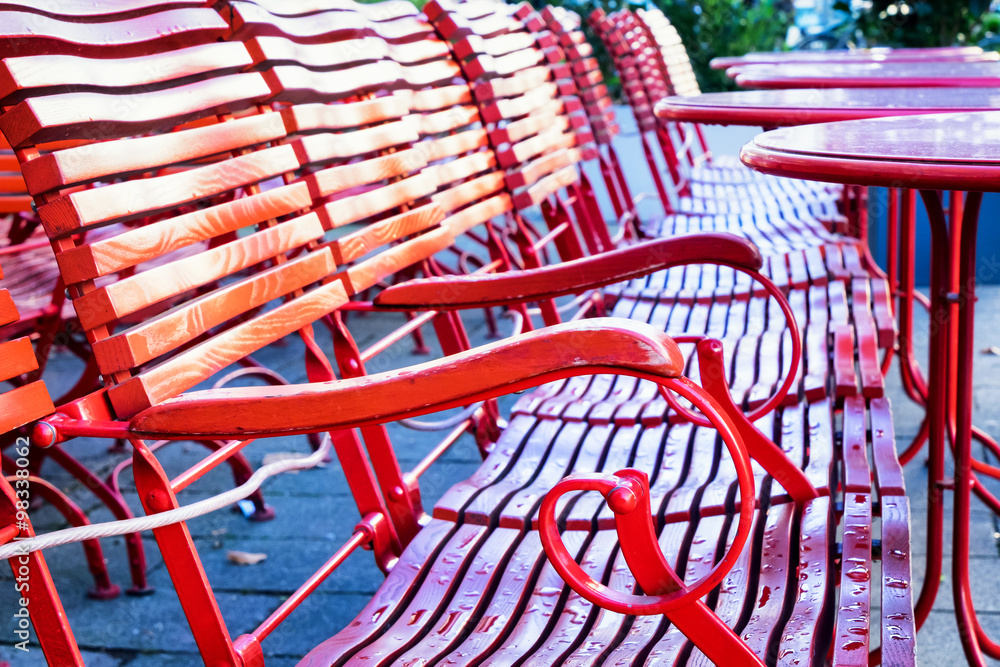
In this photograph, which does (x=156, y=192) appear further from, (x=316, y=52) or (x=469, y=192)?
(x=469, y=192)

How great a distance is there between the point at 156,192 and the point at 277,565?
1.24 m

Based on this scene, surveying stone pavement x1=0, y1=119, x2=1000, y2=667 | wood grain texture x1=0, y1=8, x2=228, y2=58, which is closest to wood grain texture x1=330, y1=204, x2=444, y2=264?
wood grain texture x1=0, y1=8, x2=228, y2=58

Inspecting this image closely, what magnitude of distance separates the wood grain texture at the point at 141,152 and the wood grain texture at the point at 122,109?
0.02 metres

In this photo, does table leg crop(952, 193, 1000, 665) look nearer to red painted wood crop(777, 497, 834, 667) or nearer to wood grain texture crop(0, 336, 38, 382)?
red painted wood crop(777, 497, 834, 667)

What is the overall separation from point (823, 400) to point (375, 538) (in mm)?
717

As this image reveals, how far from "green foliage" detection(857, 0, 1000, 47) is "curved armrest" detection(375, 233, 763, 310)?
16.7 feet

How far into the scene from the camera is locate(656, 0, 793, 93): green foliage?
6391 mm

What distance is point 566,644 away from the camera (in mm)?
962

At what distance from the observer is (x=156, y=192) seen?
1.13 meters

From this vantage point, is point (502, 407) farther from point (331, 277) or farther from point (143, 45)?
point (143, 45)

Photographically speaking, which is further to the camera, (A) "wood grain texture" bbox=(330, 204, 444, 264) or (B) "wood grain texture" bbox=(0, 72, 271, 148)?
(A) "wood grain texture" bbox=(330, 204, 444, 264)

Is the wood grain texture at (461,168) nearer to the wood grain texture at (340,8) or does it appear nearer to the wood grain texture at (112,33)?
the wood grain texture at (340,8)

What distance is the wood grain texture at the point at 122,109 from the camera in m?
0.98

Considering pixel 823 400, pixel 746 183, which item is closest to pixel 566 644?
pixel 823 400
